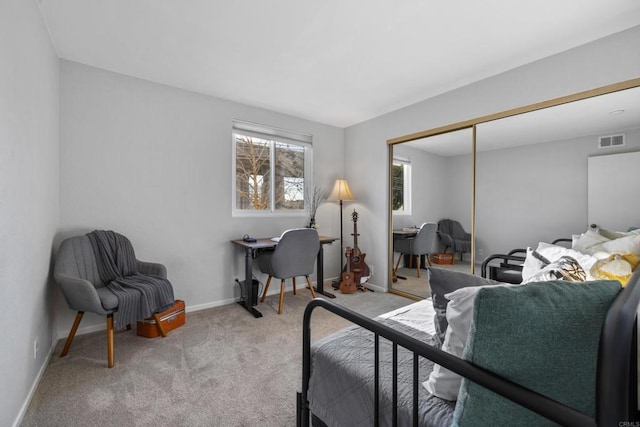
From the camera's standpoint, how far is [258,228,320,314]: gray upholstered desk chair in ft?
9.76

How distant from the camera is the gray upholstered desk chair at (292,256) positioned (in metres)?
2.97

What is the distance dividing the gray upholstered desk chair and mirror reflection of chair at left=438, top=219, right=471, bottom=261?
145cm

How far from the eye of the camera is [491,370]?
678 mm

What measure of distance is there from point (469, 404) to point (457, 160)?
2809 mm

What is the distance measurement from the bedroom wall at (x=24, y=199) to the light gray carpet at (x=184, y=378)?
20cm

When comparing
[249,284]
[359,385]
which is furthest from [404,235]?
[359,385]

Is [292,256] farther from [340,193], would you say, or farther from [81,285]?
[81,285]

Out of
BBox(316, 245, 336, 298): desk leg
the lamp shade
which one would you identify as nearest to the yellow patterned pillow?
BBox(316, 245, 336, 298): desk leg

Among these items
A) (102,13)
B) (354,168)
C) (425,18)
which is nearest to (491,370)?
(425,18)

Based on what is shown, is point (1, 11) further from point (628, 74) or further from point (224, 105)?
point (628, 74)

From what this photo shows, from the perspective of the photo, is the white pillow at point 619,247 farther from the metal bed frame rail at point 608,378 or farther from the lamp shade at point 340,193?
the lamp shade at point 340,193

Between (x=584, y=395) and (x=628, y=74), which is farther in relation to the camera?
(x=628, y=74)

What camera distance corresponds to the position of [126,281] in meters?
2.31

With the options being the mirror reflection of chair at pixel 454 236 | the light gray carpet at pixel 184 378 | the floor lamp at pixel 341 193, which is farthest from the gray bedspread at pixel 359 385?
the floor lamp at pixel 341 193
